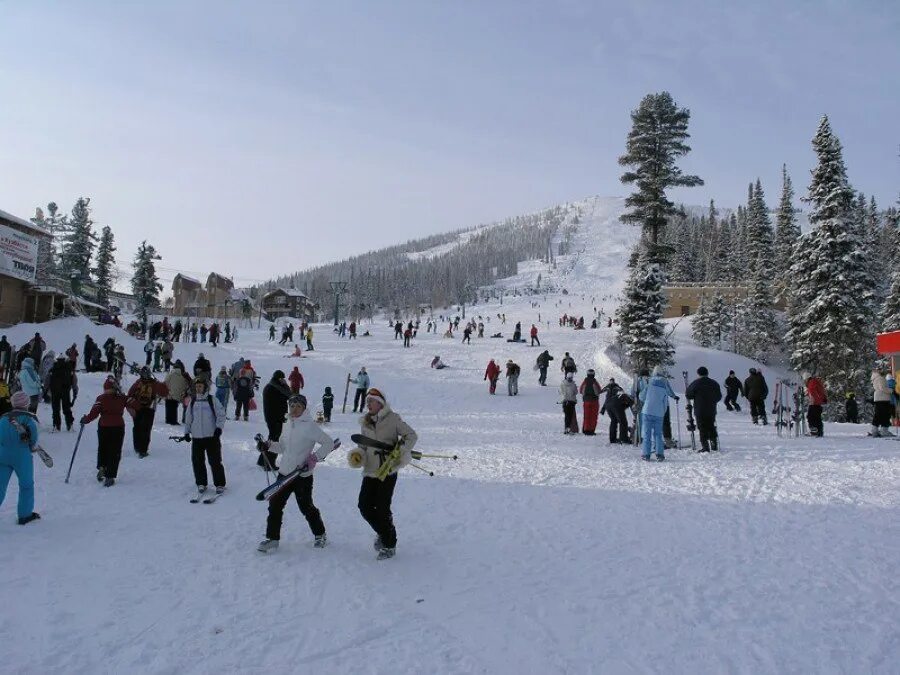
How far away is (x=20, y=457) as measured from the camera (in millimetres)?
6809

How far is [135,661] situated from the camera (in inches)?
154

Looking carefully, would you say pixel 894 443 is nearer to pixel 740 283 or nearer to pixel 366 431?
pixel 366 431

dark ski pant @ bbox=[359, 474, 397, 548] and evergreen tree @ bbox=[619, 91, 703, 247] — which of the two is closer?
dark ski pant @ bbox=[359, 474, 397, 548]

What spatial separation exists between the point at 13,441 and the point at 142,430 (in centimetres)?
440

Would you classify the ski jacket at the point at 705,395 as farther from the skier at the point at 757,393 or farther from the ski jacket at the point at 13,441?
the ski jacket at the point at 13,441

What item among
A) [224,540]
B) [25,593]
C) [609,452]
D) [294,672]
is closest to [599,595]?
[294,672]

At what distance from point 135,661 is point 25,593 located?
178 centimetres

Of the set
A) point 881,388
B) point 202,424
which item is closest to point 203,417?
point 202,424

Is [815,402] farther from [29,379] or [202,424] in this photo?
[29,379]

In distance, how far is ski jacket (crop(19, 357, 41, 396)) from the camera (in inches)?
488

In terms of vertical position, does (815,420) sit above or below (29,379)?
below

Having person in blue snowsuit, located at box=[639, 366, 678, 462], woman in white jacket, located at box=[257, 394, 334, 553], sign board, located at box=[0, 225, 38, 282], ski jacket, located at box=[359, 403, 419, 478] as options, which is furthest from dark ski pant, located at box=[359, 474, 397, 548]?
sign board, located at box=[0, 225, 38, 282]

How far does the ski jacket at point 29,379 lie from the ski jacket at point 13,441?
22.0 ft

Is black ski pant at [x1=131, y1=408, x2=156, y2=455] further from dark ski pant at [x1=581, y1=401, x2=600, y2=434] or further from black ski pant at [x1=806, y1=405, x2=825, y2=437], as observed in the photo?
black ski pant at [x1=806, y1=405, x2=825, y2=437]
